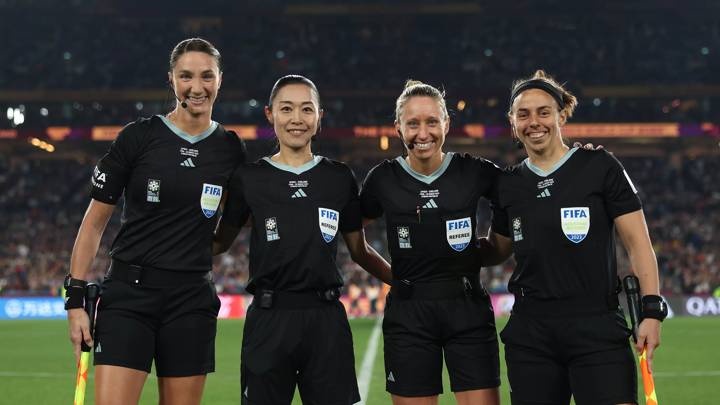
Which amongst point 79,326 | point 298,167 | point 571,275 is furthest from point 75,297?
point 571,275

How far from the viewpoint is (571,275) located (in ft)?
13.8

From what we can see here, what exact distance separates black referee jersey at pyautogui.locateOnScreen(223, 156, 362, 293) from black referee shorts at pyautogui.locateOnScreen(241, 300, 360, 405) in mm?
167

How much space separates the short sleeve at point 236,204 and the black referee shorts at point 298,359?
562mm

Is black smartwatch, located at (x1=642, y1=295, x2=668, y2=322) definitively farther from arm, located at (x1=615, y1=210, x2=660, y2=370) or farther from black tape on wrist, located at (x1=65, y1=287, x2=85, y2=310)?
black tape on wrist, located at (x1=65, y1=287, x2=85, y2=310)

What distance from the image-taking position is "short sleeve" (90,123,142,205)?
14.6 feet

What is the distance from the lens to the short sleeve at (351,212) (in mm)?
4652

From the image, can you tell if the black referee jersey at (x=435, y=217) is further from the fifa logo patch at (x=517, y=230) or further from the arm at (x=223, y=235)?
the arm at (x=223, y=235)

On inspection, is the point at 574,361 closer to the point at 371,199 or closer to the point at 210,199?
the point at 371,199

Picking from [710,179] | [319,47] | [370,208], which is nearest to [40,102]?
[319,47]

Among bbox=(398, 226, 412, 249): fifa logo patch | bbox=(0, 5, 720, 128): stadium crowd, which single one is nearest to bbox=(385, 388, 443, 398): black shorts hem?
bbox=(398, 226, 412, 249): fifa logo patch

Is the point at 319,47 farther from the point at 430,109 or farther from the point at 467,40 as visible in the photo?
the point at 430,109

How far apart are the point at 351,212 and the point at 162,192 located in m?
1.03

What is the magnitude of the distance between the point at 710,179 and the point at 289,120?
3484cm

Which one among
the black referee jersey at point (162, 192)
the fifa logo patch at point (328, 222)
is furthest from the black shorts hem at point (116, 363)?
the fifa logo patch at point (328, 222)
